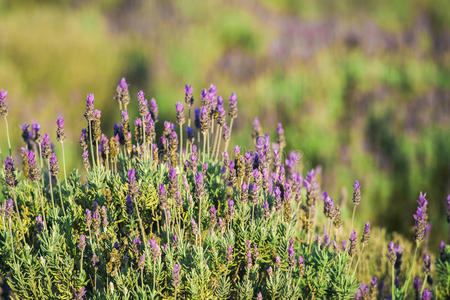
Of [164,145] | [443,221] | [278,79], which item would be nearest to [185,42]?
[278,79]

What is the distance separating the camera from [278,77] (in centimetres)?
689

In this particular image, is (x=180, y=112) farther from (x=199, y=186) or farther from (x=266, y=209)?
(x=266, y=209)

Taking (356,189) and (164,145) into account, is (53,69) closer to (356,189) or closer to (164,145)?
(164,145)

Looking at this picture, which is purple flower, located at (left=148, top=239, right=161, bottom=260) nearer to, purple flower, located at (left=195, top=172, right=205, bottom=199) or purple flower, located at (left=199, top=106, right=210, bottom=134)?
purple flower, located at (left=195, top=172, right=205, bottom=199)

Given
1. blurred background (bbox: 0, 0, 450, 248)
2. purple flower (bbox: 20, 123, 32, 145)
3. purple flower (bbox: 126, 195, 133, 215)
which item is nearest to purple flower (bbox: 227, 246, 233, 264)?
purple flower (bbox: 126, 195, 133, 215)

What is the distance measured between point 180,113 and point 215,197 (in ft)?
1.51

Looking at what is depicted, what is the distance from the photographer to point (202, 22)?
27.9 ft

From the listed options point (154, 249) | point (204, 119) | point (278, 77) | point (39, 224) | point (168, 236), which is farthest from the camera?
point (278, 77)

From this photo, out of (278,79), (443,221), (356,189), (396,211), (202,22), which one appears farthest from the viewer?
(202,22)

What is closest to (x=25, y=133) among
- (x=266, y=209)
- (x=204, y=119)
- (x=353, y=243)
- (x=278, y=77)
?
(x=204, y=119)

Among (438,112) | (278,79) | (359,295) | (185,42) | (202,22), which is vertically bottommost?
(359,295)

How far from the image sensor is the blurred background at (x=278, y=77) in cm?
536

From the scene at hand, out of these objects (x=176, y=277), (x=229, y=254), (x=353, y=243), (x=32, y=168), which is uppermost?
(x=32, y=168)

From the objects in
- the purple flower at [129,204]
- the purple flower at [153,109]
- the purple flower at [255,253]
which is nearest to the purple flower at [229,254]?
the purple flower at [255,253]
